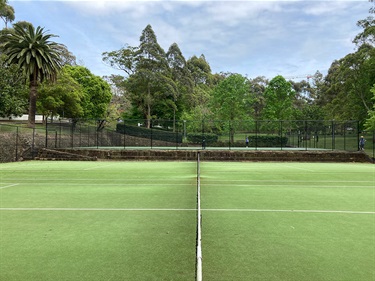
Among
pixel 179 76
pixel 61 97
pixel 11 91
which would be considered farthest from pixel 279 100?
pixel 11 91

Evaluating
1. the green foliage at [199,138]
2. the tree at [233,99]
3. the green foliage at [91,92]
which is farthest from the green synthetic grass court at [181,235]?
the green foliage at [91,92]

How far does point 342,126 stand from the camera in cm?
3338

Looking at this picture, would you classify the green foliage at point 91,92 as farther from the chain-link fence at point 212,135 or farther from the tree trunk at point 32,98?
the tree trunk at point 32,98

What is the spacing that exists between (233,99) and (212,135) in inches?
508

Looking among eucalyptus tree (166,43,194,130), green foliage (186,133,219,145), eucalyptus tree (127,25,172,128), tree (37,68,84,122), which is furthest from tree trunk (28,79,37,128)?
eucalyptus tree (166,43,194,130)

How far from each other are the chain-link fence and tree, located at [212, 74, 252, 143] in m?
7.31

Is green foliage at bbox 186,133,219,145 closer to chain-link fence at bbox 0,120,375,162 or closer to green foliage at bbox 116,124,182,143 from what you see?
chain-link fence at bbox 0,120,375,162

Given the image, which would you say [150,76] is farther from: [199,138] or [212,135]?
[212,135]

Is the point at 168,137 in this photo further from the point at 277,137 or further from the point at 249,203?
the point at 249,203

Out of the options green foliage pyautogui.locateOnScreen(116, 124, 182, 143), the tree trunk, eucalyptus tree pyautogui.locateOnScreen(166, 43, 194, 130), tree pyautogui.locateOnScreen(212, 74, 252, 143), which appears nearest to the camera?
the tree trunk

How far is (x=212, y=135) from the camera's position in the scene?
126 ft

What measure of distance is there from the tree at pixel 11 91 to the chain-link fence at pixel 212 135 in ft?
18.2

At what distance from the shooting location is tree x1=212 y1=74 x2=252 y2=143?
49.2 m

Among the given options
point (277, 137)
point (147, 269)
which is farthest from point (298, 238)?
point (277, 137)
